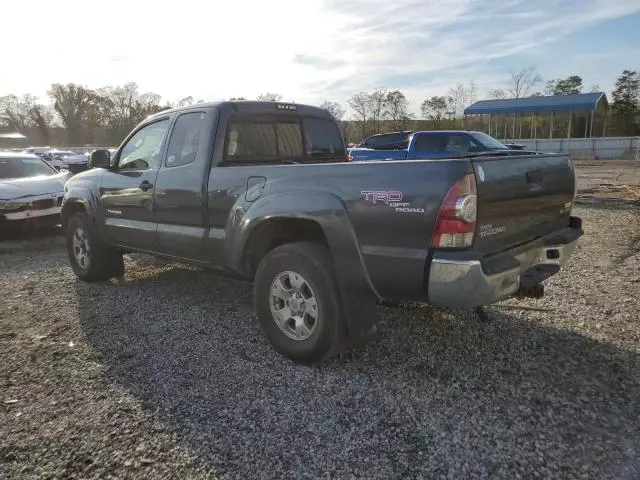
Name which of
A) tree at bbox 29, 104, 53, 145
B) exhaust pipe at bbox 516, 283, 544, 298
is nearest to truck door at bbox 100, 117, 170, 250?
exhaust pipe at bbox 516, 283, 544, 298

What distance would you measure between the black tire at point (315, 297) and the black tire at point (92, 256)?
9.71 feet

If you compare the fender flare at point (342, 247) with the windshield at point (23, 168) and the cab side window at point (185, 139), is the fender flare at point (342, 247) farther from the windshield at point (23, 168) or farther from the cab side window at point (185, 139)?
the windshield at point (23, 168)

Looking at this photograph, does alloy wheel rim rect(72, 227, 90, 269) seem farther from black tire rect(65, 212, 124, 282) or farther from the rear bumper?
the rear bumper

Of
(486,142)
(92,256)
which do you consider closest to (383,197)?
(92,256)

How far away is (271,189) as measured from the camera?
3.67 m

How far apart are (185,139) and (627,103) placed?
57998 millimetres

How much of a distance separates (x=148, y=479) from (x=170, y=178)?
283 cm

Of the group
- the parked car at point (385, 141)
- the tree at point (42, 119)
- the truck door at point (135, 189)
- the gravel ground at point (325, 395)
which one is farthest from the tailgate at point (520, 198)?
the tree at point (42, 119)

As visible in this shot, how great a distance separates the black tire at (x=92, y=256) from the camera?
5.85 metres

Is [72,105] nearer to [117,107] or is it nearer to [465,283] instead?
[117,107]

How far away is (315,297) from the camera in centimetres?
347

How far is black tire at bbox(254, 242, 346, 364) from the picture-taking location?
3395 mm

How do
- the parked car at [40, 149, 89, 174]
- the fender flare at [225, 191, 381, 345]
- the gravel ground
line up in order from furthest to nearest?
the parked car at [40, 149, 89, 174] < the fender flare at [225, 191, 381, 345] < the gravel ground

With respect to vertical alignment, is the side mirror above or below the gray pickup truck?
above
